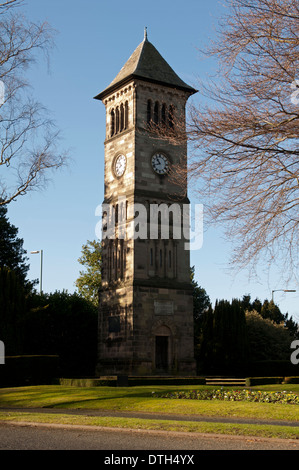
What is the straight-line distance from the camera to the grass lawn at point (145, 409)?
13.6 meters

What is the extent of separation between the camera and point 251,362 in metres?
49.7

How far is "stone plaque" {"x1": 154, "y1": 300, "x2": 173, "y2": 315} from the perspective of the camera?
4494 cm

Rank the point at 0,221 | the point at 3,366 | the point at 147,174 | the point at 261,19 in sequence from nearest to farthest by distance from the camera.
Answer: the point at 261,19 < the point at 3,366 < the point at 147,174 < the point at 0,221

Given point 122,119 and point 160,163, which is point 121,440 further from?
point 122,119

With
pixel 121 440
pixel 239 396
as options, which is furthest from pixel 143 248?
pixel 121 440

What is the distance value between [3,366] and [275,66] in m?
25.2

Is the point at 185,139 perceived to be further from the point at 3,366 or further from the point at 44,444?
the point at 3,366

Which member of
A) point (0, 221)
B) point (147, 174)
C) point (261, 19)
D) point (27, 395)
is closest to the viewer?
point (261, 19)

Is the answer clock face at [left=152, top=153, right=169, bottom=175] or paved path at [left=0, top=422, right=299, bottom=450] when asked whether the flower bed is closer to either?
paved path at [left=0, top=422, right=299, bottom=450]

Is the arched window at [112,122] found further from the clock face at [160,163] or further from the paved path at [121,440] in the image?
the paved path at [121,440]

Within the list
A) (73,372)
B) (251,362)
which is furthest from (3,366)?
(251,362)

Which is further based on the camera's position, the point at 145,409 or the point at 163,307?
the point at 163,307

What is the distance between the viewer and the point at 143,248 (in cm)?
4522

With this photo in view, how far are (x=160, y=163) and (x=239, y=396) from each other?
90.7 ft
